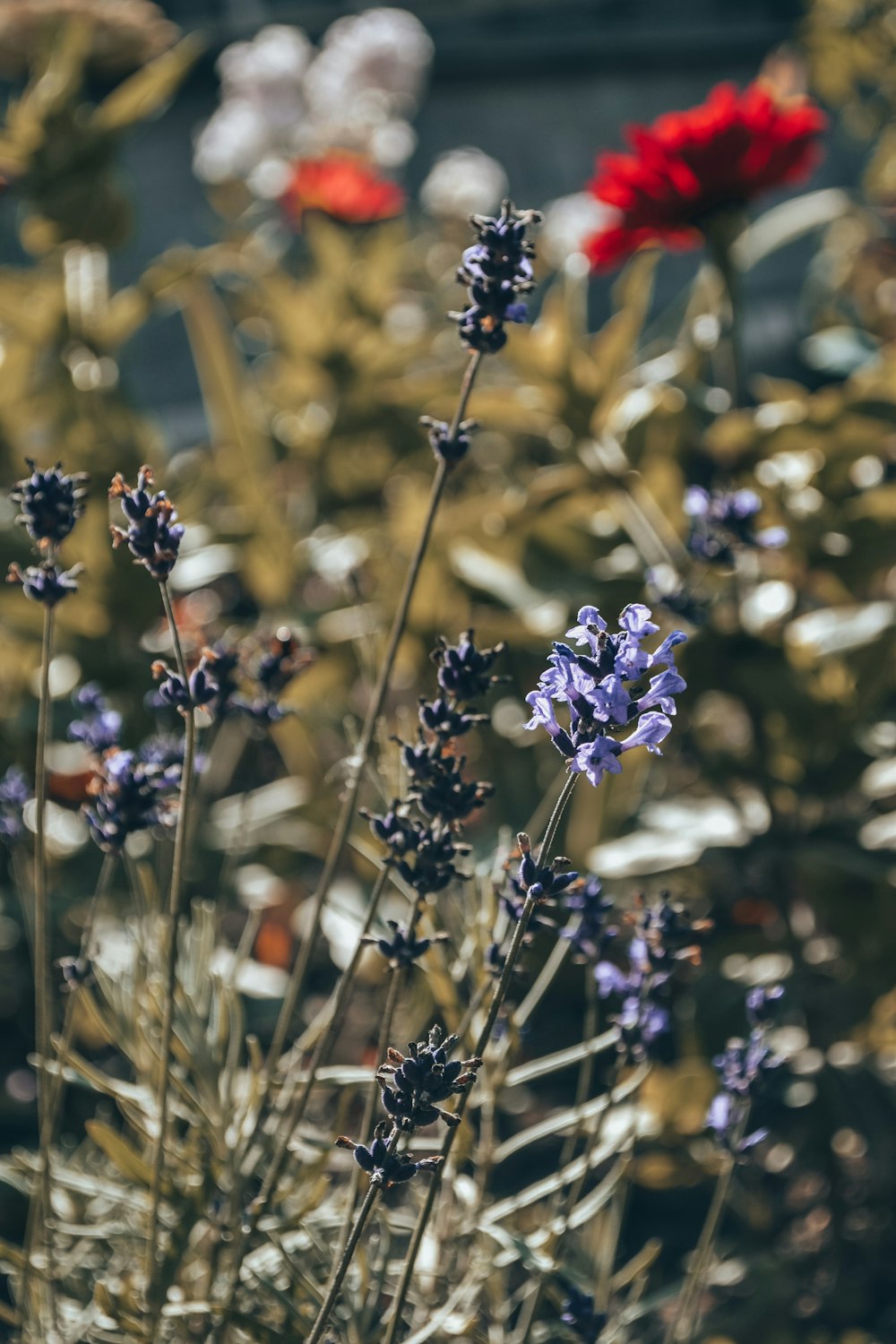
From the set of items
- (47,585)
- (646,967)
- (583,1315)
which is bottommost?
(583,1315)

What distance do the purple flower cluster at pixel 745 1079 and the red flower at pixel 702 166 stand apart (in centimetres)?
73

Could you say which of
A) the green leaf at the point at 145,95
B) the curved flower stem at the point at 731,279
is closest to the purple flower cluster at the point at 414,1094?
the curved flower stem at the point at 731,279

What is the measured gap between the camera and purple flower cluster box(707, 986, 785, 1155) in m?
0.68

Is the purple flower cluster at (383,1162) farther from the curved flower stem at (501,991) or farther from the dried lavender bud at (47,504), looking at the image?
the dried lavender bud at (47,504)

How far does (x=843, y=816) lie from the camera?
1.17 m

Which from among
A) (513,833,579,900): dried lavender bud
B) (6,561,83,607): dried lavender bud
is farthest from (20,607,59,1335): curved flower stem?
(513,833,579,900): dried lavender bud

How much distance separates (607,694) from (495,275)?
0.24 meters

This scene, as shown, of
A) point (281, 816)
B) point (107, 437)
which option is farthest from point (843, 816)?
point (107, 437)

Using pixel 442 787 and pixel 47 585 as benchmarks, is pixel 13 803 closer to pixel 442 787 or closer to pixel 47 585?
pixel 47 585

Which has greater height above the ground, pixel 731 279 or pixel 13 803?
pixel 731 279

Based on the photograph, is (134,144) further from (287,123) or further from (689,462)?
(689,462)

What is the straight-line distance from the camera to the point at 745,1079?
2.23 feet

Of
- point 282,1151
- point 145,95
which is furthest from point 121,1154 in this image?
point 145,95

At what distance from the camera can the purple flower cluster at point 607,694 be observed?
490mm
